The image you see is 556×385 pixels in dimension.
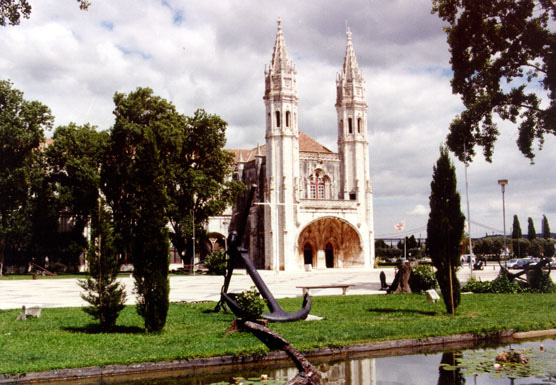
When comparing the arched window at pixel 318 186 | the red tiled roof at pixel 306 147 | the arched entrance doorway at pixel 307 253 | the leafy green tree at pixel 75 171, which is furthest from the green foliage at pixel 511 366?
the red tiled roof at pixel 306 147

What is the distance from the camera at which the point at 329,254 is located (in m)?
51.8

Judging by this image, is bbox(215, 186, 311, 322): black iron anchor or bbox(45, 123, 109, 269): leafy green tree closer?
bbox(215, 186, 311, 322): black iron anchor

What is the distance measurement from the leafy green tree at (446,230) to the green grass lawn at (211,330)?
784mm

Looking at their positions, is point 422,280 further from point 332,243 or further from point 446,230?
point 332,243

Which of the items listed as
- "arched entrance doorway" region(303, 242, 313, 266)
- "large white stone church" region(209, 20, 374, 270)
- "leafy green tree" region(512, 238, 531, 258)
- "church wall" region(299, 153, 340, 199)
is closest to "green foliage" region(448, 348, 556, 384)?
"large white stone church" region(209, 20, 374, 270)

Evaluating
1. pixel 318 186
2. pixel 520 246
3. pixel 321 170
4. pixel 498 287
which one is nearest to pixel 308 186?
pixel 318 186

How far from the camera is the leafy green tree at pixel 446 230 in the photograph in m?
13.3

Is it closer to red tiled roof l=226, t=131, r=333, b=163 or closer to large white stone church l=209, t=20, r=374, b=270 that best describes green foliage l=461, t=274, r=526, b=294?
large white stone church l=209, t=20, r=374, b=270

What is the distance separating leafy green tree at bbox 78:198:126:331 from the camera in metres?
→ 11.0

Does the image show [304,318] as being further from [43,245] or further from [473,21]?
[43,245]

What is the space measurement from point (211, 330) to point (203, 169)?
102 ft

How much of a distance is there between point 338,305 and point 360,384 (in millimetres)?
Answer: 8789

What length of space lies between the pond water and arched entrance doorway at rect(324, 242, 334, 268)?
4273 cm

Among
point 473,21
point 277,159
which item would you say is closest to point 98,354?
point 473,21
